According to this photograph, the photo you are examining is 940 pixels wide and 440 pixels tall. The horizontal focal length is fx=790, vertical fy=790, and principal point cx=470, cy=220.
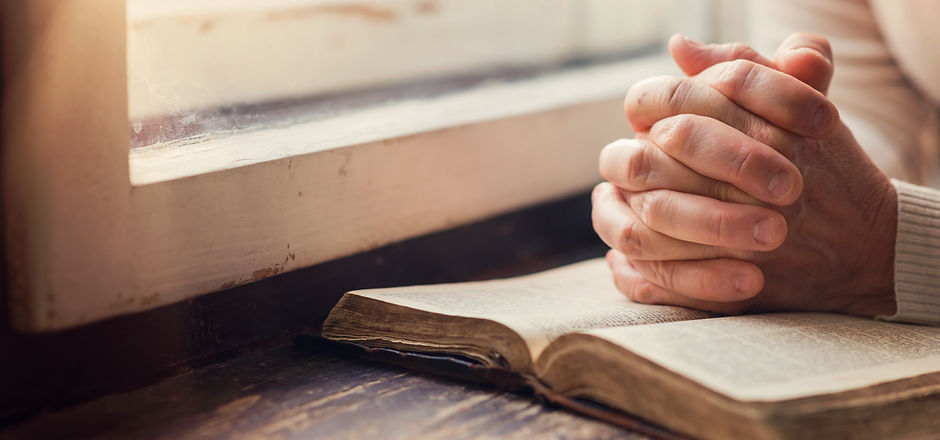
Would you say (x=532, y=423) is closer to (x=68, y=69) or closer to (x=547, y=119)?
(x=68, y=69)

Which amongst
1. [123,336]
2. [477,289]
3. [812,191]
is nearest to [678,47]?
[812,191]

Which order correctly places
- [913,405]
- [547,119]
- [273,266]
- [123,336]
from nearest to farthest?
[913,405] → [123,336] → [273,266] → [547,119]

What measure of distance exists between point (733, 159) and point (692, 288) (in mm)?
123

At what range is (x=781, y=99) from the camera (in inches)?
25.9

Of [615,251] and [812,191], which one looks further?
[615,251]

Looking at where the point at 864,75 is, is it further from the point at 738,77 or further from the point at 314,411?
the point at 314,411

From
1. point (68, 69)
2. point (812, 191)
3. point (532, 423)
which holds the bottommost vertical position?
point (532, 423)

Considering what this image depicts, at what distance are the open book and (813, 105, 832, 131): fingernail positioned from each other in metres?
0.17

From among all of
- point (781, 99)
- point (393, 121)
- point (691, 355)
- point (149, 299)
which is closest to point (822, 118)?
point (781, 99)

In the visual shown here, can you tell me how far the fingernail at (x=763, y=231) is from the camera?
2.14 feet

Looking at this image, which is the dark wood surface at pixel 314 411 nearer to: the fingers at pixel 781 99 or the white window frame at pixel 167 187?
the white window frame at pixel 167 187

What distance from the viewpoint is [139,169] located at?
0.65m

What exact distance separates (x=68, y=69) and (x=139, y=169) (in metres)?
0.11

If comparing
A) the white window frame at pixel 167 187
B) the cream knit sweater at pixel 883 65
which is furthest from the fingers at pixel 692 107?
the cream knit sweater at pixel 883 65
